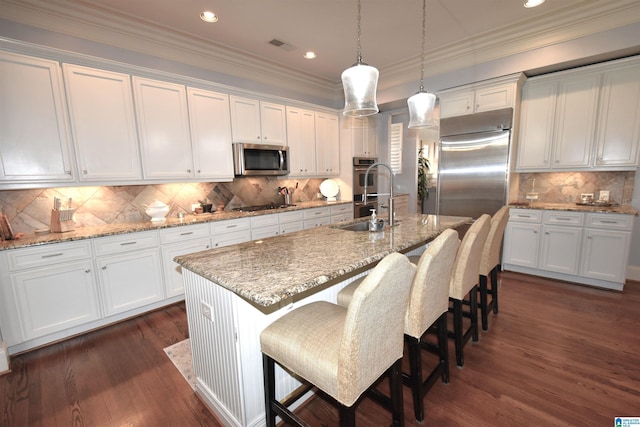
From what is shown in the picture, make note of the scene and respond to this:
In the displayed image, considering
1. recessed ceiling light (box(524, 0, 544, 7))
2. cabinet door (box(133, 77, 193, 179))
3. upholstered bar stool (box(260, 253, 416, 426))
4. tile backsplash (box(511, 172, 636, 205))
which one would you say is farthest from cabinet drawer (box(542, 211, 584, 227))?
cabinet door (box(133, 77, 193, 179))

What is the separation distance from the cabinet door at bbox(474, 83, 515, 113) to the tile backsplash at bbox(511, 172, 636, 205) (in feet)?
3.74

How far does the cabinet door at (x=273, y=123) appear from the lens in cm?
383

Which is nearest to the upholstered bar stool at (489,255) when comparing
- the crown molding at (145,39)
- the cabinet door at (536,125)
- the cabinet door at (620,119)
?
the cabinet door at (536,125)

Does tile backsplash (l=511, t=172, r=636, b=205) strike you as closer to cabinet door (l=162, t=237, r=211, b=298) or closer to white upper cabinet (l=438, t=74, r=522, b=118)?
white upper cabinet (l=438, t=74, r=522, b=118)

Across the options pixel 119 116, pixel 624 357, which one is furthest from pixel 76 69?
pixel 624 357

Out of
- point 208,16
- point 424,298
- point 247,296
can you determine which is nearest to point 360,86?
point 424,298

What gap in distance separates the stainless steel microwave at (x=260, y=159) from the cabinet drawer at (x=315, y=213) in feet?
2.18

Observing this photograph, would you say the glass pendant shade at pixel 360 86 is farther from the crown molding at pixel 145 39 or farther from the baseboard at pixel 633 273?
the baseboard at pixel 633 273

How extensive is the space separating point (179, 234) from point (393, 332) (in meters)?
2.52

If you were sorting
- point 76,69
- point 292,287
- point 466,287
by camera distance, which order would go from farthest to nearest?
point 76,69 < point 466,287 < point 292,287

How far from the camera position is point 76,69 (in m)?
2.45

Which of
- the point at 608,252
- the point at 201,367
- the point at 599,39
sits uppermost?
the point at 599,39

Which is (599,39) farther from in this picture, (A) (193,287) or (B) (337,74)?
(A) (193,287)

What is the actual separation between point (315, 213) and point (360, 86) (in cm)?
257
